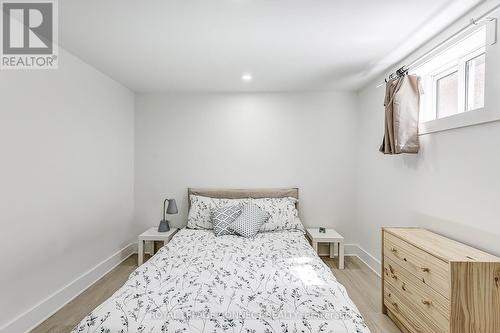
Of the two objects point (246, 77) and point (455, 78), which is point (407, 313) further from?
point (246, 77)

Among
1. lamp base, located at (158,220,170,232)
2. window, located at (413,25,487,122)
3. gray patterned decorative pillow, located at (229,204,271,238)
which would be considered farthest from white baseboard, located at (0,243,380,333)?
window, located at (413,25,487,122)

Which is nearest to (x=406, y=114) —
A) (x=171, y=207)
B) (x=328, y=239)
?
(x=328, y=239)

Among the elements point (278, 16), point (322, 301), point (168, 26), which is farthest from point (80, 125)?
point (322, 301)

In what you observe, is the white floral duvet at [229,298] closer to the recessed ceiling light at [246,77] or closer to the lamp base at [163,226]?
the lamp base at [163,226]

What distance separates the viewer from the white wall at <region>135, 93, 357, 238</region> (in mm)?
3893

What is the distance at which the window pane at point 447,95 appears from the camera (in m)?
2.28

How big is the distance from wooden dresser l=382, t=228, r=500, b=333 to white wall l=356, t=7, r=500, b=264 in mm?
162

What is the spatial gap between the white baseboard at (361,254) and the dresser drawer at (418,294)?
0.94 m

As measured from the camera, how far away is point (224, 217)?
10.7 feet

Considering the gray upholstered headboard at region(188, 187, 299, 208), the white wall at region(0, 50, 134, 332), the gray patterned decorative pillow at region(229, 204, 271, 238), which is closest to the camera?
the white wall at region(0, 50, 134, 332)

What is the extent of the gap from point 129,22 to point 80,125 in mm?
1343

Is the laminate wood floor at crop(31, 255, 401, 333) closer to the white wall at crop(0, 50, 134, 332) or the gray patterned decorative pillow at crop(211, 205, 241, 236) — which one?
the white wall at crop(0, 50, 134, 332)

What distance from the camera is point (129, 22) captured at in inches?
80.0

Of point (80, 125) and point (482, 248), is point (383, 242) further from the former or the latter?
point (80, 125)
